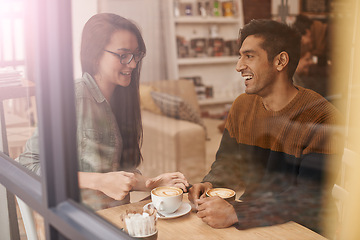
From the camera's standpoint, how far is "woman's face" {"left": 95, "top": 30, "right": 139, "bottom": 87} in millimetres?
887

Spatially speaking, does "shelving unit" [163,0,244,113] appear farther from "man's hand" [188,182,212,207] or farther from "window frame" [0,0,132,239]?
"window frame" [0,0,132,239]

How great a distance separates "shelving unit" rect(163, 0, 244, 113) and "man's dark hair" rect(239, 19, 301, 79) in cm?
7

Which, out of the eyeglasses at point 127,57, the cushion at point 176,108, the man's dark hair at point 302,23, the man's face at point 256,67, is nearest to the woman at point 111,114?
the eyeglasses at point 127,57

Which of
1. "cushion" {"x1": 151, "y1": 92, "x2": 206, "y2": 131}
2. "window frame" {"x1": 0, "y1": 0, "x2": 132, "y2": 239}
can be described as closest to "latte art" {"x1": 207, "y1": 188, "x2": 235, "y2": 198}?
"cushion" {"x1": 151, "y1": 92, "x2": 206, "y2": 131}

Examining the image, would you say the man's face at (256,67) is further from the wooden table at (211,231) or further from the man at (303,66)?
the wooden table at (211,231)

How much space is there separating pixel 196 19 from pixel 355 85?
2.07ft

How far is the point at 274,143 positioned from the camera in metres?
0.81

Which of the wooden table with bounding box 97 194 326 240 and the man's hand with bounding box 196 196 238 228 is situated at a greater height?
the man's hand with bounding box 196 196 238 228

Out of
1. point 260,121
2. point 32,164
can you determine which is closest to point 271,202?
point 260,121

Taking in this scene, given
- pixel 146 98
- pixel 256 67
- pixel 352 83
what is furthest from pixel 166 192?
pixel 352 83

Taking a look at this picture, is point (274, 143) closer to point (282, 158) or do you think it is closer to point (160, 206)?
A: point (282, 158)

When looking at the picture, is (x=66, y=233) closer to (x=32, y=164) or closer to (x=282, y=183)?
(x=32, y=164)

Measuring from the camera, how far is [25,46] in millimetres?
A: 1163

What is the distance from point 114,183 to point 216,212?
29cm
